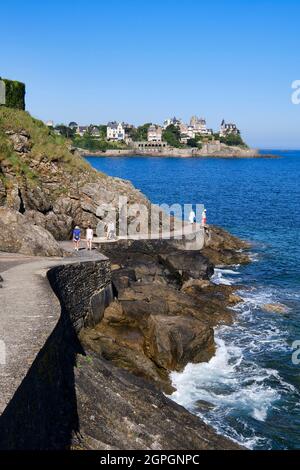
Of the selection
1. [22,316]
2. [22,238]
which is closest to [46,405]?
[22,316]

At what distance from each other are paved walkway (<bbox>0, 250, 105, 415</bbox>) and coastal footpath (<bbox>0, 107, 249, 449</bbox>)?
0.04 metres

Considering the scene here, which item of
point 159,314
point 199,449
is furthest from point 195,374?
point 199,449

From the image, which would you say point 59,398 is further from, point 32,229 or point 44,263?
point 32,229

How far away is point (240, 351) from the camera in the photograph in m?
24.3

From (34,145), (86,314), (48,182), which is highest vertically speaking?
(34,145)

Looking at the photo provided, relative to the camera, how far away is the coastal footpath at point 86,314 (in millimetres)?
13148

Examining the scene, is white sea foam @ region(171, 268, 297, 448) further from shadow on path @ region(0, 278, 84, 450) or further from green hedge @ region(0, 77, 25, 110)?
green hedge @ region(0, 77, 25, 110)

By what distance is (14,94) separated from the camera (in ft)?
140

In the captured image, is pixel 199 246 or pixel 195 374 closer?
pixel 195 374

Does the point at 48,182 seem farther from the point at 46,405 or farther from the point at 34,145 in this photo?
the point at 46,405

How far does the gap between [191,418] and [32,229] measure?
14453 mm

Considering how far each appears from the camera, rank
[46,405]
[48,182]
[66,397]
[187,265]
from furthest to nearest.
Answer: [48,182] → [187,265] → [66,397] → [46,405]

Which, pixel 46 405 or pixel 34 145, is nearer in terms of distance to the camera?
pixel 46 405

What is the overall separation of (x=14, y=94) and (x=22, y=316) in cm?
3206
